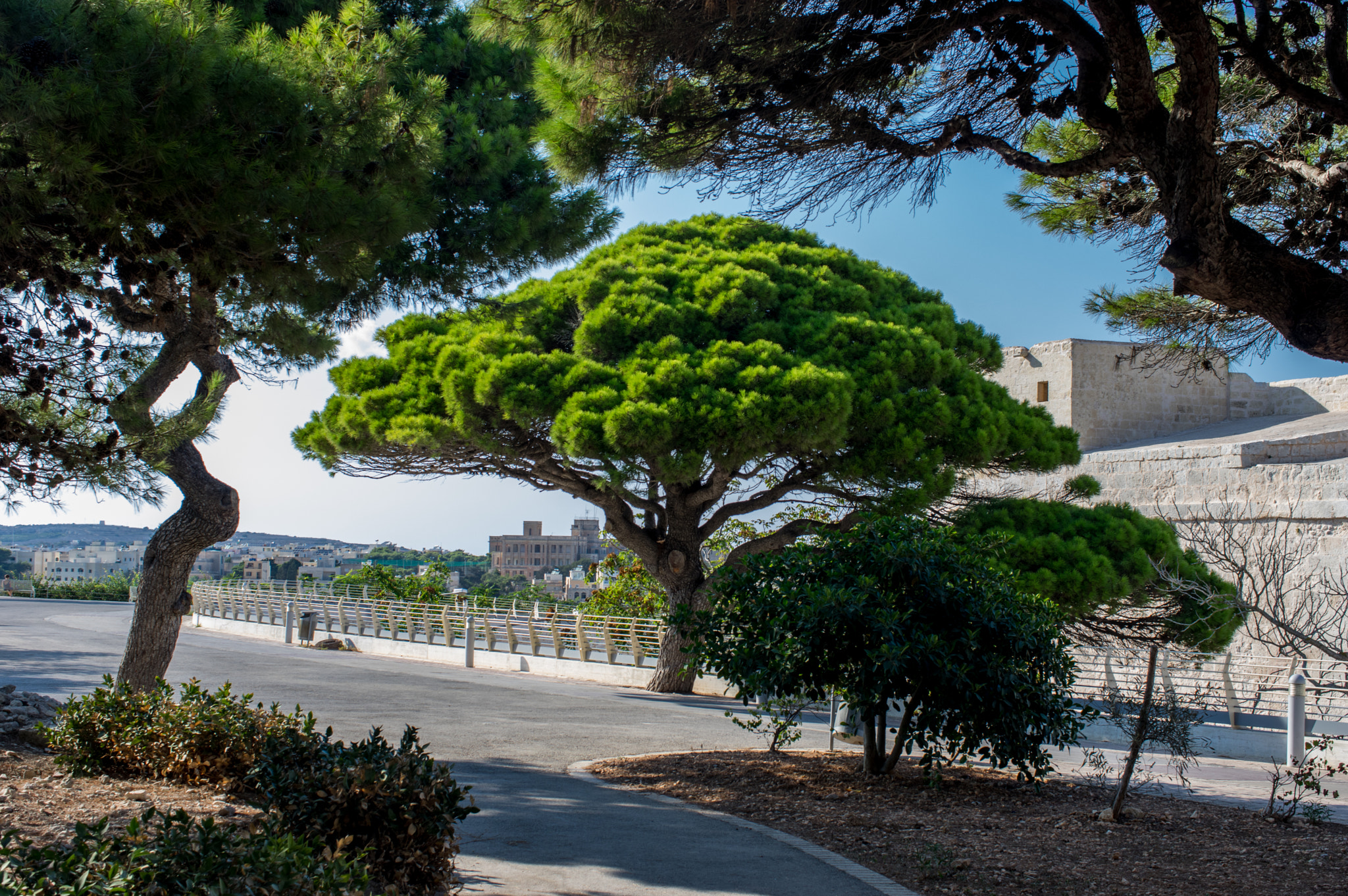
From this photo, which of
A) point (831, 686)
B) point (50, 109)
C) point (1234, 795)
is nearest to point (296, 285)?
point (50, 109)

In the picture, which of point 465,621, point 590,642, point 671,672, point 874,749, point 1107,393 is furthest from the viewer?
point 1107,393

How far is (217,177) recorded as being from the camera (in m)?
4.63

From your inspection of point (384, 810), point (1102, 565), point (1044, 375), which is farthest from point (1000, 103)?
point (1044, 375)

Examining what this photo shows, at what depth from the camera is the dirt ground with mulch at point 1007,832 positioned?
16.6ft

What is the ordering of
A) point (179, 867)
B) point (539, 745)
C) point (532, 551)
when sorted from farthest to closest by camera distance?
1. point (532, 551)
2. point (539, 745)
3. point (179, 867)

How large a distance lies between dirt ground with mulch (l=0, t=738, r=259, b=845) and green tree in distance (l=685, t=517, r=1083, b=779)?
3496 millimetres

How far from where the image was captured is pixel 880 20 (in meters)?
5.79

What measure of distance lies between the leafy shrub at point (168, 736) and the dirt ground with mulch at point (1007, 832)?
3.10 meters

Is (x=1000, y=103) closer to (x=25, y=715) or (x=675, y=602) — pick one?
(x=25, y=715)

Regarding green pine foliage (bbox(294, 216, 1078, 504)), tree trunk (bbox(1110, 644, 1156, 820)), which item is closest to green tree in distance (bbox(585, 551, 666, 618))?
green pine foliage (bbox(294, 216, 1078, 504))

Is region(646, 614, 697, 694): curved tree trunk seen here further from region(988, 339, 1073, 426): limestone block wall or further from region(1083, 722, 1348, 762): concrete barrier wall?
region(988, 339, 1073, 426): limestone block wall

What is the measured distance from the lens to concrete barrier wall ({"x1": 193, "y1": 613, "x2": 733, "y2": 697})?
17438 millimetres

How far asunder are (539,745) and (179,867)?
7257 millimetres

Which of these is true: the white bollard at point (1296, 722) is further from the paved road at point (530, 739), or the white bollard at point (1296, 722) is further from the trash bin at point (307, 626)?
the trash bin at point (307, 626)
